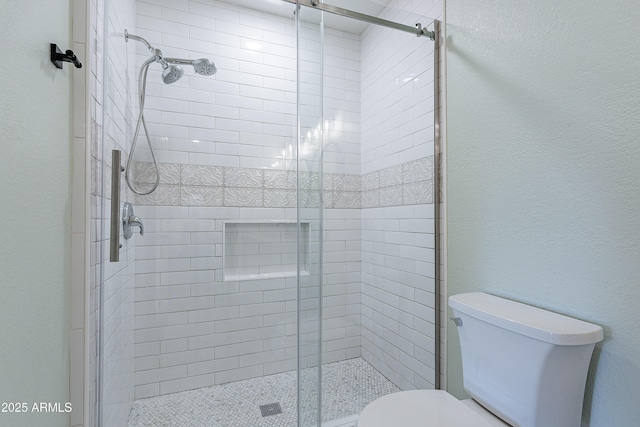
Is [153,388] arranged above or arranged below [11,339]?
below

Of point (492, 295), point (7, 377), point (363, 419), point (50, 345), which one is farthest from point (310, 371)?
point (7, 377)

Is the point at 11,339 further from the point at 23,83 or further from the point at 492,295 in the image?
the point at 492,295

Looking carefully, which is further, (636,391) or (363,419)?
(363,419)

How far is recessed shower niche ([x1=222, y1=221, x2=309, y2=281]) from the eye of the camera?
2.06m

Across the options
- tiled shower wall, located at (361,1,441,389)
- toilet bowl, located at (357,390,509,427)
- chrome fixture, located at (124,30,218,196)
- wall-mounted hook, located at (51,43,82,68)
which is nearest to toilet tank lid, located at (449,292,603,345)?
toilet bowl, located at (357,390,509,427)

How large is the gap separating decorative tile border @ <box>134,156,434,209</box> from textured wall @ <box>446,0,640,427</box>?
0.35 meters

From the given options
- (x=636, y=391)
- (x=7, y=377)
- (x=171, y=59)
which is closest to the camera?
(x=7, y=377)

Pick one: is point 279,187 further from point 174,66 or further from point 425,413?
point 425,413

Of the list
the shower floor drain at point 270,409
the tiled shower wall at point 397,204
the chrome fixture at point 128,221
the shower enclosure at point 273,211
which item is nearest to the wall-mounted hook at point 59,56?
the shower enclosure at point 273,211

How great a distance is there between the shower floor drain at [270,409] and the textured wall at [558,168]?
1041 mm

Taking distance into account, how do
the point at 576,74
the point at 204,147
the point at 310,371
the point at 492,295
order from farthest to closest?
the point at 204,147
the point at 310,371
the point at 492,295
the point at 576,74

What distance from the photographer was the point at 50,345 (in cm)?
86

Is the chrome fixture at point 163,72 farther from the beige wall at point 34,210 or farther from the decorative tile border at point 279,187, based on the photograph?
the beige wall at point 34,210

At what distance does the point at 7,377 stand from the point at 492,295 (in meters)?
1.52
